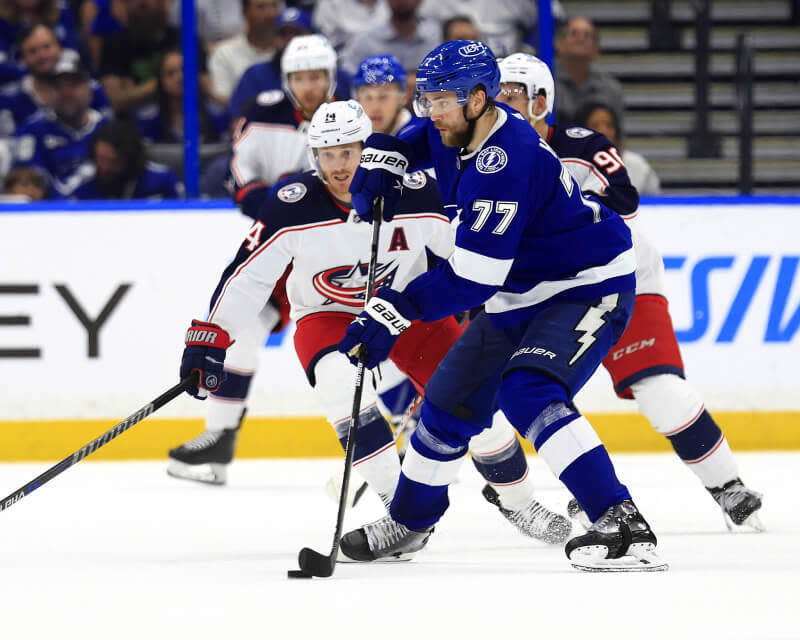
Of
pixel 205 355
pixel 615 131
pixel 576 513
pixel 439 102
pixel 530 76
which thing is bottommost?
Result: pixel 576 513

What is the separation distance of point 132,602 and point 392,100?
2.50 m

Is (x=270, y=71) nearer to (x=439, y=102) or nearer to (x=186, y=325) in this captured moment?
(x=186, y=325)

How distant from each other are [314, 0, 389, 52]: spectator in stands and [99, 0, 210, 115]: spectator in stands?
59 cm

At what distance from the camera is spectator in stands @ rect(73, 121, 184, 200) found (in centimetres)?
600

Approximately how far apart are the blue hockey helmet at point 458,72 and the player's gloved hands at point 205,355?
2.62 feet

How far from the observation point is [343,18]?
659 cm

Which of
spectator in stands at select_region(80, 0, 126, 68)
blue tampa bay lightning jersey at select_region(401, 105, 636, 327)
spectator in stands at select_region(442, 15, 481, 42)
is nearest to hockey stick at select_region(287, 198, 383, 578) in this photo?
blue tampa bay lightning jersey at select_region(401, 105, 636, 327)

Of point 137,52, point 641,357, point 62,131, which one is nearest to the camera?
point 641,357

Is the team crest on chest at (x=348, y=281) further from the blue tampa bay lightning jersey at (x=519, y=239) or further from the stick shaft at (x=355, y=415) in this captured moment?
the blue tampa bay lightning jersey at (x=519, y=239)

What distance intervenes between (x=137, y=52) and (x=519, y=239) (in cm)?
401

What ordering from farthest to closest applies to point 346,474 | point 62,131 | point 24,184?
point 62,131
point 24,184
point 346,474

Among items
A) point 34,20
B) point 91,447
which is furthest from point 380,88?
point 34,20

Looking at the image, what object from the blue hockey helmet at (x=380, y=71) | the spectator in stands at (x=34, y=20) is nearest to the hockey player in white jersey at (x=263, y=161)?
the blue hockey helmet at (x=380, y=71)

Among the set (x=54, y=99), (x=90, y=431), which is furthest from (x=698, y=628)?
(x=54, y=99)
